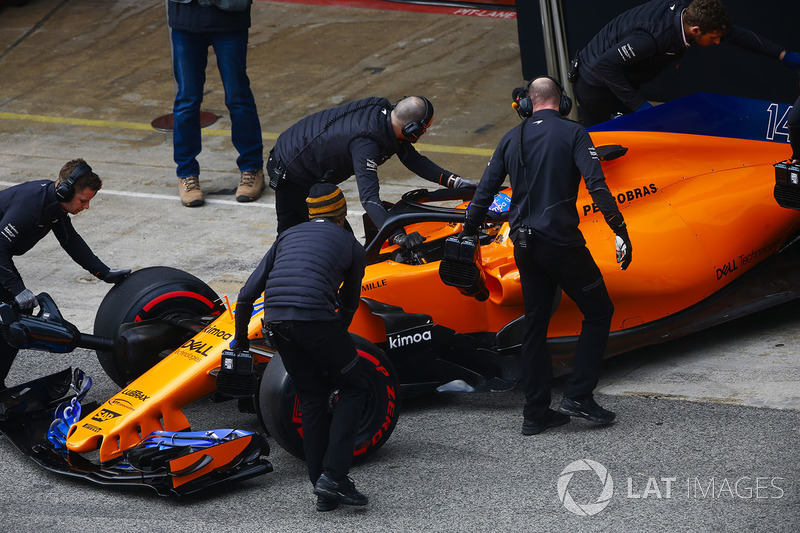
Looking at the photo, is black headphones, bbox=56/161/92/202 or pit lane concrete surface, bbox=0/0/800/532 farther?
black headphones, bbox=56/161/92/202

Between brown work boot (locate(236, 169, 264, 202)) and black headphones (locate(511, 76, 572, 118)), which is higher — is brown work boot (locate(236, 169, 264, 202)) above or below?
below

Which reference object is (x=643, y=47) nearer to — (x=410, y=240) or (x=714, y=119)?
(x=714, y=119)

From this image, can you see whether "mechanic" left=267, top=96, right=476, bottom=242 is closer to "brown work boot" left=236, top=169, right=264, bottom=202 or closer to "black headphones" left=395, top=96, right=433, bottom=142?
"black headphones" left=395, top=96, right=433, bottom=142

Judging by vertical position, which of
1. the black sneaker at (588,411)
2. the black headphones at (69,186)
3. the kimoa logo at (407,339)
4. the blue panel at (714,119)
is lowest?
the black sneaker at (588,411)

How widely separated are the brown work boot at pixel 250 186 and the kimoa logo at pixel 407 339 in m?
4.17

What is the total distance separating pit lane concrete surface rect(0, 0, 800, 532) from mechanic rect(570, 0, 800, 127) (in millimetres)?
1788

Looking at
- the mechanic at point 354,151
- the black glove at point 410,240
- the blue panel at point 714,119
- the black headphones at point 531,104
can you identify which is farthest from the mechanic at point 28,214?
the blue panel at point 714,119

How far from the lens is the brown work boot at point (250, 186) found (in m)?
9.52

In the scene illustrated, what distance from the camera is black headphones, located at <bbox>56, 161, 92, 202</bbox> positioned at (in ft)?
19.3

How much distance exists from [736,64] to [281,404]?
23.5 ft

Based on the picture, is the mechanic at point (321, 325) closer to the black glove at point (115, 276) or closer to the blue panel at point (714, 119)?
the black glove at point (115, 276)

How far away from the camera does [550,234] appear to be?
5.21 metres

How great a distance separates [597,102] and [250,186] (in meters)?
3.45

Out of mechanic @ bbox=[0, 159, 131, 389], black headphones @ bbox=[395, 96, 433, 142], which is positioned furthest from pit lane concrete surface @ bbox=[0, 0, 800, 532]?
black headphones @ bbox=[395, 96, 433, 142]
